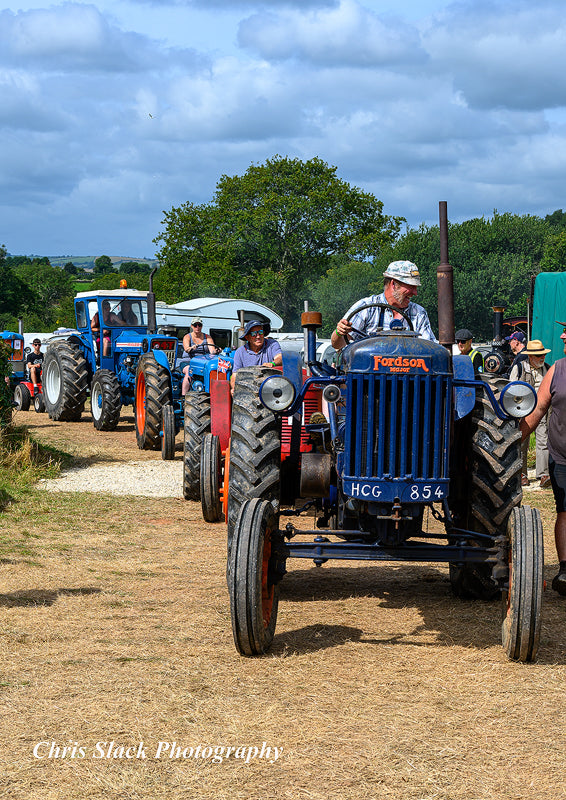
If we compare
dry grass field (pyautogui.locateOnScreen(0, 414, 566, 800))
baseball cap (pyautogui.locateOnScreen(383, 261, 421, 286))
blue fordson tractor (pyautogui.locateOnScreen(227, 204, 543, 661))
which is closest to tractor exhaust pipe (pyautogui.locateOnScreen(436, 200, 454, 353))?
baseball cap (pyautogui.locateOnScreen(383, 261, 421, 286))

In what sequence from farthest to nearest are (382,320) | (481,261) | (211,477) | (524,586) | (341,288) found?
(481,261), (341,288), (211,477), (382,320), (524,586)

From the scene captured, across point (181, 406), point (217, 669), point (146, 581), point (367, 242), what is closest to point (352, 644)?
point (217, 669)

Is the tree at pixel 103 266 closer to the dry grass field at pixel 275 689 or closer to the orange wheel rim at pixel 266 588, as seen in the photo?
the dry grass field at pixel 275 689

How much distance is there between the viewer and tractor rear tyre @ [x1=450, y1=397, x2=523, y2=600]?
5.57 meters

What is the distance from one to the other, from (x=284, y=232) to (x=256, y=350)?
138 feet

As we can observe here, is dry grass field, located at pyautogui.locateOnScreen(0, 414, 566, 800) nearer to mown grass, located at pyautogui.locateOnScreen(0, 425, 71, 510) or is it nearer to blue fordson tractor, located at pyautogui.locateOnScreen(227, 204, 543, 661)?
blue fordson tractor, located at pyautogui.locateOnScreen(227, 204, 543, 661)

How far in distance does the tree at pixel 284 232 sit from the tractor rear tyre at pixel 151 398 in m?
35.1

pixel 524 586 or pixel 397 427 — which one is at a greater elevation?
pixel 397 427

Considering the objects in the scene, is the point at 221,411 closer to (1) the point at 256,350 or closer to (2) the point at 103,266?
(1) the point at 256,350

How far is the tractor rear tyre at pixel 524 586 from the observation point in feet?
15.7

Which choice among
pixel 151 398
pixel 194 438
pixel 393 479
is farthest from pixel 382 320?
pixel 151 398

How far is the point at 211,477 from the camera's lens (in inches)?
345

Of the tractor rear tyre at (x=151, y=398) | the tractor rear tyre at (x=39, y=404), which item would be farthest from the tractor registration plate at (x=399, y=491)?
the tractor rear tyre at (x=39, y=404)

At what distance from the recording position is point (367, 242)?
2037 inches
